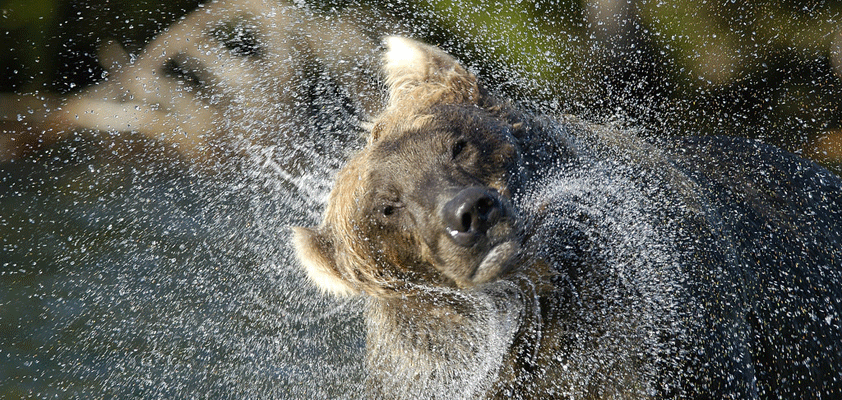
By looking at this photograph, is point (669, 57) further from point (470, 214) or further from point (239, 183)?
point (470, 214)

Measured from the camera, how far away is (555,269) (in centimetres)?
260

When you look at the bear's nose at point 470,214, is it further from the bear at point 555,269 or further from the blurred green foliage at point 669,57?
the blurred green foliage at point 669,57

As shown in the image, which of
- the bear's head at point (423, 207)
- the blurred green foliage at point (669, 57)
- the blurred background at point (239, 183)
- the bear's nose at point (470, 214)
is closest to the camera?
the bear's nose at point (470, 214)

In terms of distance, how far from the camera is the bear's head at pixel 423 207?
2.29 m

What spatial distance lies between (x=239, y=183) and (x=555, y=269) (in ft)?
10.3

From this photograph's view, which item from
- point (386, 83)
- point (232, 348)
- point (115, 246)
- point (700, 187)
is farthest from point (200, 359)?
point (700, 187)

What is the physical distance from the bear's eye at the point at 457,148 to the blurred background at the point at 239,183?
4.24 feet

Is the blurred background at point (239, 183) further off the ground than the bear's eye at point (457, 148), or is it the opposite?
the bear's eye at point (457, 148)

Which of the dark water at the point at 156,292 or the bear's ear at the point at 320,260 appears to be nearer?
the bear's ear at the point at 320,260

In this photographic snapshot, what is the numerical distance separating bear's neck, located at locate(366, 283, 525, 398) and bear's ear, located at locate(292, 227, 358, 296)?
0.21 meters

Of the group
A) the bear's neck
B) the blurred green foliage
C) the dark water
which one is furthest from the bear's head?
the blurred green foliage

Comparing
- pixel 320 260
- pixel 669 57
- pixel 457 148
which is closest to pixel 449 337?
pixel 320 260

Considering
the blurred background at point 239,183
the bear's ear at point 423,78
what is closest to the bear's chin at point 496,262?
the bear's ear at point 423,78

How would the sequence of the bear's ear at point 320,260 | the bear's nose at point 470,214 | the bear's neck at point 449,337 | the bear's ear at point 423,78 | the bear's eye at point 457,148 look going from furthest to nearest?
the bear's ear at point 423,78, the bear's ear at point 320,260, the bear's neck at point 449,337, the bear's eye at point 457,148, the bear's nose at point 470,214
